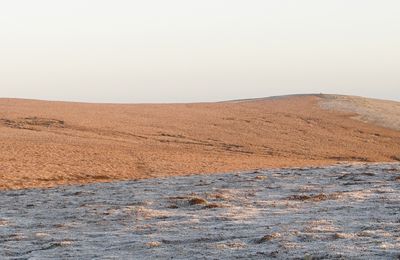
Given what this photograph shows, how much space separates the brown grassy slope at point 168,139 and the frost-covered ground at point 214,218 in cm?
706

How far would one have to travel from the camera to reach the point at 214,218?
1588 centimetres

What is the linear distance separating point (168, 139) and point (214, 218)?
95.1ft

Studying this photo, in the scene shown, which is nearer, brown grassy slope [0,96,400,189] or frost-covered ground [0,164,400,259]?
frost-covered ground [0,164,400,259]

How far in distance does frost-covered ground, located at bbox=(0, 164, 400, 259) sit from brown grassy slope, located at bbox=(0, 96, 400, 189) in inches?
278

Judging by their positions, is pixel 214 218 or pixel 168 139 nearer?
pixel 214 218

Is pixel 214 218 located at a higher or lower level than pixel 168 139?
Answer: lower

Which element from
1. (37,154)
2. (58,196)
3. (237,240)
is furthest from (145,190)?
(37,154)

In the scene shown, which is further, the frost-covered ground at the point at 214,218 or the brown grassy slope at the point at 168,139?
the brown grassy slope at the point at 168,139

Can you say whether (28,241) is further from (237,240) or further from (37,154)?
(37,154)

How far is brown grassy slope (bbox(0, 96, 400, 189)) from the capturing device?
106 feet

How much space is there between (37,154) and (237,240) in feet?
75.1

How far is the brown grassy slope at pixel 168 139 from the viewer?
32.2 meters

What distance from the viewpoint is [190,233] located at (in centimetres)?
1400

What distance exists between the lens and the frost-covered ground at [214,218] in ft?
40.2
